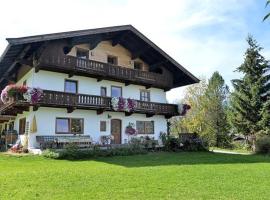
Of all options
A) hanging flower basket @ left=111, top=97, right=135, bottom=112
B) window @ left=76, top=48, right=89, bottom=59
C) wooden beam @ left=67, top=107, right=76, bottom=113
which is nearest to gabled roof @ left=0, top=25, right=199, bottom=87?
window @ left=76, top=48, right=89, bottom=59

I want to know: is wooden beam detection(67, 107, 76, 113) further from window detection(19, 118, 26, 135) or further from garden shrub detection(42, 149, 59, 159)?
garden shrub detection(42, 149, 59, 159)

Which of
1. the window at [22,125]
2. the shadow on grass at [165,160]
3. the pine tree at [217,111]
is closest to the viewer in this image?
the shadow on grass at [165,160]

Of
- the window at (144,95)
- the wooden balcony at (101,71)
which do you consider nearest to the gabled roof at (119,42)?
the wooden balcony at (101,71)

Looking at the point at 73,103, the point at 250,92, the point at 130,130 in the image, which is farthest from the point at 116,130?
the point at 250,92

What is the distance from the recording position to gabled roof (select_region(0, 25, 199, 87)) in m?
18.8

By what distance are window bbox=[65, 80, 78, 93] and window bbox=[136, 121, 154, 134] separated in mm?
5955

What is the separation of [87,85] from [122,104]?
9.31ft

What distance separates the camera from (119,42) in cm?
2483

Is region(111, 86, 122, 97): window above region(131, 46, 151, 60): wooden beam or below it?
below

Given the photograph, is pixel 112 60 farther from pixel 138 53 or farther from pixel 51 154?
pixel 51 154

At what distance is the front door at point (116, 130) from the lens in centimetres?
2338

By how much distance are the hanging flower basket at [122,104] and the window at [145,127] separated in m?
2.74

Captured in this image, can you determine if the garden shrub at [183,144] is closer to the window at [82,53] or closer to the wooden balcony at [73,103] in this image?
the wooden balcony at [73,103]

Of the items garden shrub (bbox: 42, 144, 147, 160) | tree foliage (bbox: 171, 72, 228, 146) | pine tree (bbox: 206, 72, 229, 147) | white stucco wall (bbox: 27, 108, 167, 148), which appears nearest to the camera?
garden shrub (bbox: 42, 144, 147, 160)
